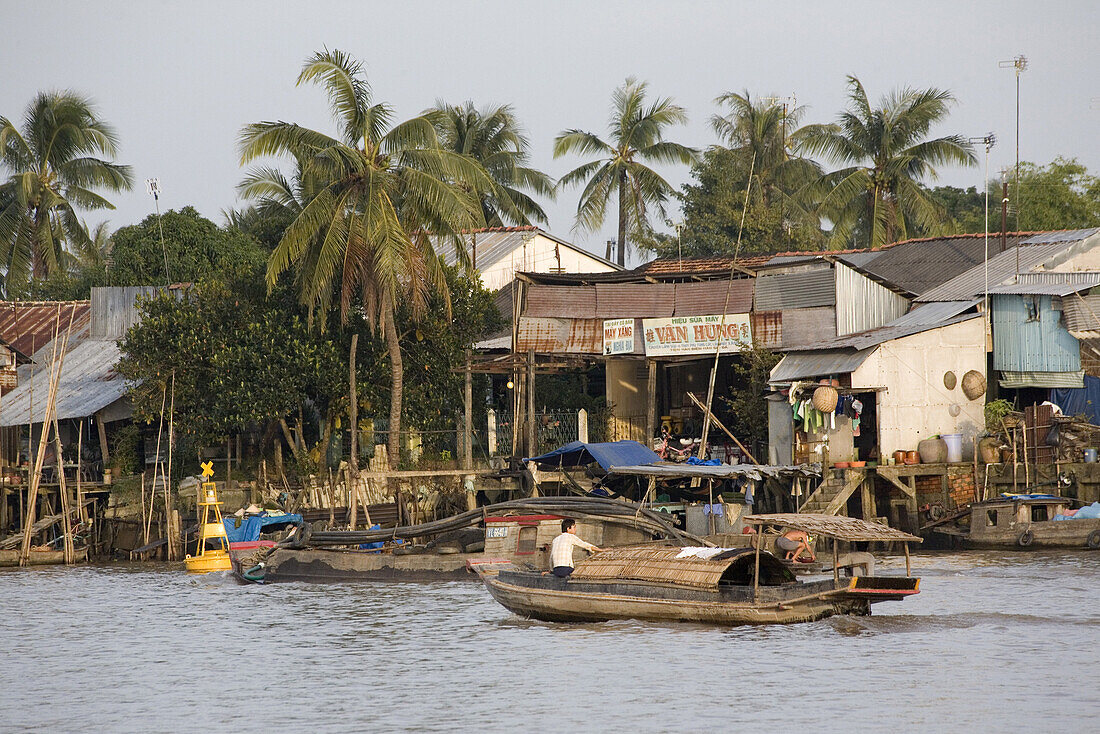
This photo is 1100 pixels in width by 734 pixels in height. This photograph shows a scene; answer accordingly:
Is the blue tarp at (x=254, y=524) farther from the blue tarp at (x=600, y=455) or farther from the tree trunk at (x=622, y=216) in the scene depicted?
the tree trunk at (x=622, y=216)

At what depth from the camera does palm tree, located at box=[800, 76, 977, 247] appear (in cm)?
4147

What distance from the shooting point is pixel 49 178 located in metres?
45.5

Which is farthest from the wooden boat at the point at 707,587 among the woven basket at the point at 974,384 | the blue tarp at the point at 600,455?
the woven basket at the point at 974,384

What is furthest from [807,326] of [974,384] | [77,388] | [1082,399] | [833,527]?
[77,388]

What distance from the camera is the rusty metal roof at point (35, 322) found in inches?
1670

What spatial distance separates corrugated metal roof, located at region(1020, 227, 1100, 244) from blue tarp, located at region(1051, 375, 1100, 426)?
14.6 feet

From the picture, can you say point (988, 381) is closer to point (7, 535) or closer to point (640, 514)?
point (640, 514)

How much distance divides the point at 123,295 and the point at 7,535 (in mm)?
9774

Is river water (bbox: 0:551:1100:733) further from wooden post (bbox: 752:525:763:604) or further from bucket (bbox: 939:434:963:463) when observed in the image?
bucket (bbox: 939:434:963:463)

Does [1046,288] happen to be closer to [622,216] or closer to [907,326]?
[907,326]

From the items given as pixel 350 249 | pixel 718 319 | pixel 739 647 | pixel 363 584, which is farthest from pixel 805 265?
pixel 739 647

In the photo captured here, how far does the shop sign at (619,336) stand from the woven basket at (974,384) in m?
8.63

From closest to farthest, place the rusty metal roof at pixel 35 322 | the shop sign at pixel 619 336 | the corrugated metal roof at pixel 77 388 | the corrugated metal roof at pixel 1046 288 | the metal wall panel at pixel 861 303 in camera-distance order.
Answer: the corrugated metal roof at pixel 1046 288 < the metal wall panel at pixel 861 303 < the shop sign at pixel 619 336 < the corrugated metal roof at pixel 77 388 < the rusty metal roof at pixel 35 322

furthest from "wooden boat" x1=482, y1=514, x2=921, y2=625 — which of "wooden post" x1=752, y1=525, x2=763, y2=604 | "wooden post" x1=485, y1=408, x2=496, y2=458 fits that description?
"wooden post" x1=485, y1=408, x2=496, y2=458
